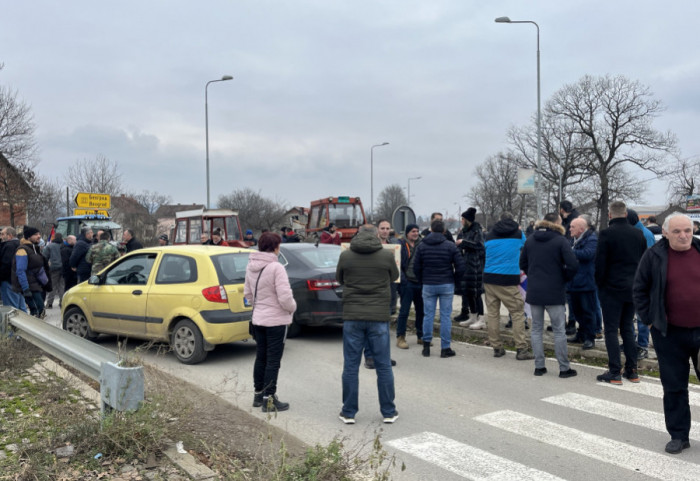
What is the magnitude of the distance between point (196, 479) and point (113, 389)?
0.98m

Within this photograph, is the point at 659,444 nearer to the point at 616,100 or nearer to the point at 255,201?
the point at 616,100

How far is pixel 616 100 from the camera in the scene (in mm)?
49219

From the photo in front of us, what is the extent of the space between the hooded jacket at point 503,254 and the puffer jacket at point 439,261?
415 mm

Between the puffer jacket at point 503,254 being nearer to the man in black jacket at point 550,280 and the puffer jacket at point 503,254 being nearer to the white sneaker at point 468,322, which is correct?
the man in black jacket at point 550,280

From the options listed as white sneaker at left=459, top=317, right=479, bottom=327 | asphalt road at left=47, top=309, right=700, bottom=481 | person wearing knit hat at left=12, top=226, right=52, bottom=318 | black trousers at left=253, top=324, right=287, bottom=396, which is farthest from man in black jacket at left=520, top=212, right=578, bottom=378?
person wearing knit hat at left=12, top=226, right=52, bottom=318

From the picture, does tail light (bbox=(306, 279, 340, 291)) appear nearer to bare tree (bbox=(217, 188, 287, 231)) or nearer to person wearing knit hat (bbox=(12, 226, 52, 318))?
person wearing knit hat (bbox=(12, 226, 52, 318))

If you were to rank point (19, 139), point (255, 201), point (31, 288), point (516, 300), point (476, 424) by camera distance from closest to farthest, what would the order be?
point (476, 424) → point (516, 300) → point (31, 288) → point (19, 139) → point (255, 201)

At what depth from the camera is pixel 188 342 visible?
8062mm

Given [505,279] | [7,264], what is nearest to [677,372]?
[505,279]

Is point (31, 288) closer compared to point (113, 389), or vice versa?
point (113, 389)

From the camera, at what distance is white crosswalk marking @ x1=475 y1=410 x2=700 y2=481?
4.55m

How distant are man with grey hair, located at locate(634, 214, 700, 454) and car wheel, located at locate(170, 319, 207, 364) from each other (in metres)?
5.32

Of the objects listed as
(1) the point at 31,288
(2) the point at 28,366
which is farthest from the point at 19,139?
(2) the point at 28,366

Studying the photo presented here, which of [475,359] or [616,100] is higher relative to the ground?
[616,100]
